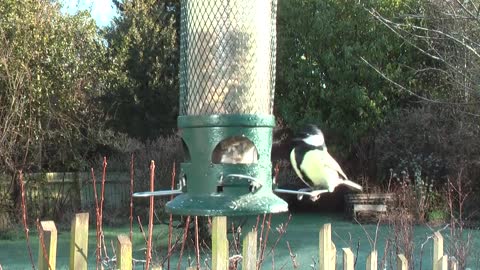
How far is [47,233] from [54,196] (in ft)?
33.9

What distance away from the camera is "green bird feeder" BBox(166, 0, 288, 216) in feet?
7.81

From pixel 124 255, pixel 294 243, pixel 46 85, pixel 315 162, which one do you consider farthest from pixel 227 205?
pixel 46 85

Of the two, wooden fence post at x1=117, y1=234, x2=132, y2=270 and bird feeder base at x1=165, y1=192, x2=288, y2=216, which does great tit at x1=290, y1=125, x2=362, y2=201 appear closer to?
bird feeder base at x1=165, y1=192, x2=288, y2=216

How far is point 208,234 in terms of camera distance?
8305 millimetres

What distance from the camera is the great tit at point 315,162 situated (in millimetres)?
2100

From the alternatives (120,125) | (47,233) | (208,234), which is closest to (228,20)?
(47,233)

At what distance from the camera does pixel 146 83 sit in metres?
12.1

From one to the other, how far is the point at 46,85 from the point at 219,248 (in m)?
10.2

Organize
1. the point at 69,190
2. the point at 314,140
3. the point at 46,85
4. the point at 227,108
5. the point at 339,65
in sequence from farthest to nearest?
the point at 339,65 → the point at 69,190 → the point at 46,85 → the point at 227,108 → the point at 314,140

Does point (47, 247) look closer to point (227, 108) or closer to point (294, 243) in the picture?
point (227, 108)

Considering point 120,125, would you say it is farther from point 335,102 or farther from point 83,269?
point 83,269

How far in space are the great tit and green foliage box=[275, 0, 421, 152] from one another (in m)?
9.41

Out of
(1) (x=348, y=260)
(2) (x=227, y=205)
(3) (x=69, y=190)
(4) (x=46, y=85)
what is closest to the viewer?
(2) (x=227, y=205)

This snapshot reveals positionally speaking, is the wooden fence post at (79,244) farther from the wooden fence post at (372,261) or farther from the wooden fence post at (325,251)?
the wooden fence post at (372,261)
